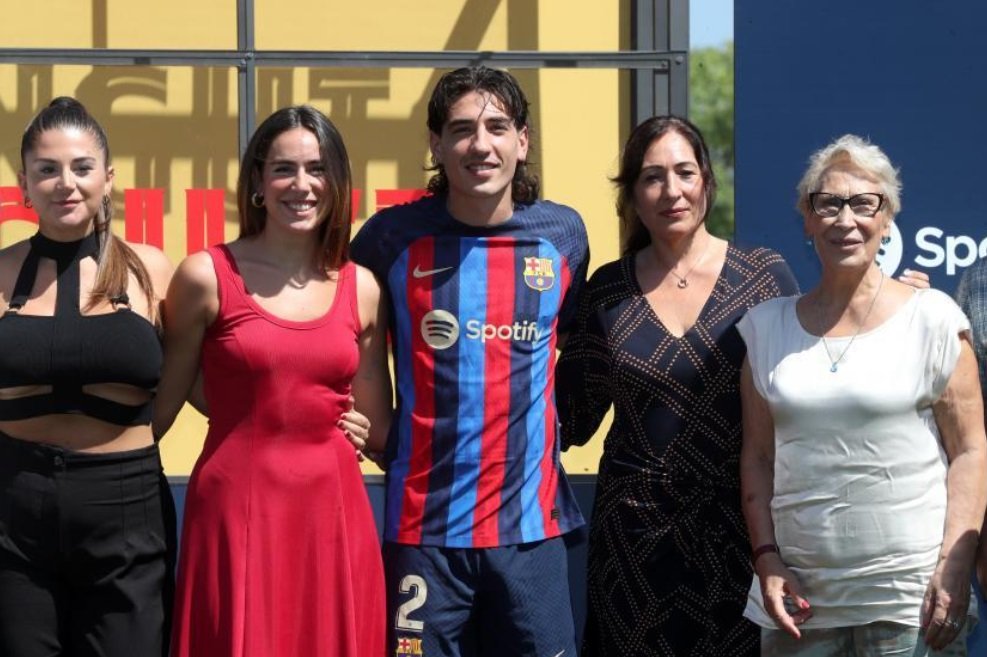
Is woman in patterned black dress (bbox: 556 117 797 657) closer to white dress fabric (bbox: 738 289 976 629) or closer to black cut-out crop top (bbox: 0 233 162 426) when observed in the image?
white dress fabric (bbox: 738 289 976 629)

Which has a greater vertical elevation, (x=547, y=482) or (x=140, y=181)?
(x=140, y=181)

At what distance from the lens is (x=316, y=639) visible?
363cm

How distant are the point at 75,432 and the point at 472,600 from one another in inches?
40.0

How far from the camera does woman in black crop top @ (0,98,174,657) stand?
343 centimetres

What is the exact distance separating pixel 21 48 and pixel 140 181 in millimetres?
561

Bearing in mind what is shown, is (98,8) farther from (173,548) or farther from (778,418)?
(778,418)

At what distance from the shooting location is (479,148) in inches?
150

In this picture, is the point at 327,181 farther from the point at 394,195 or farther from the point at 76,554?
the point at 394,195

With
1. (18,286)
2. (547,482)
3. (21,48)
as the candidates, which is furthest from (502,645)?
(21,48)

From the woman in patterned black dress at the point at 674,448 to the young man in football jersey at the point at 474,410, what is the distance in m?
0.14

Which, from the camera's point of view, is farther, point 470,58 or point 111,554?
point 470,58

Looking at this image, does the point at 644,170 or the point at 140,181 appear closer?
the point at 644,170

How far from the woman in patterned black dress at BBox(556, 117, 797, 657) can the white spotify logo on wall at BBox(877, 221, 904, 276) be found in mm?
1081

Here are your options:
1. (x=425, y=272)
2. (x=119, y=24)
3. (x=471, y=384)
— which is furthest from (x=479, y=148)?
(x=119, y=24)
